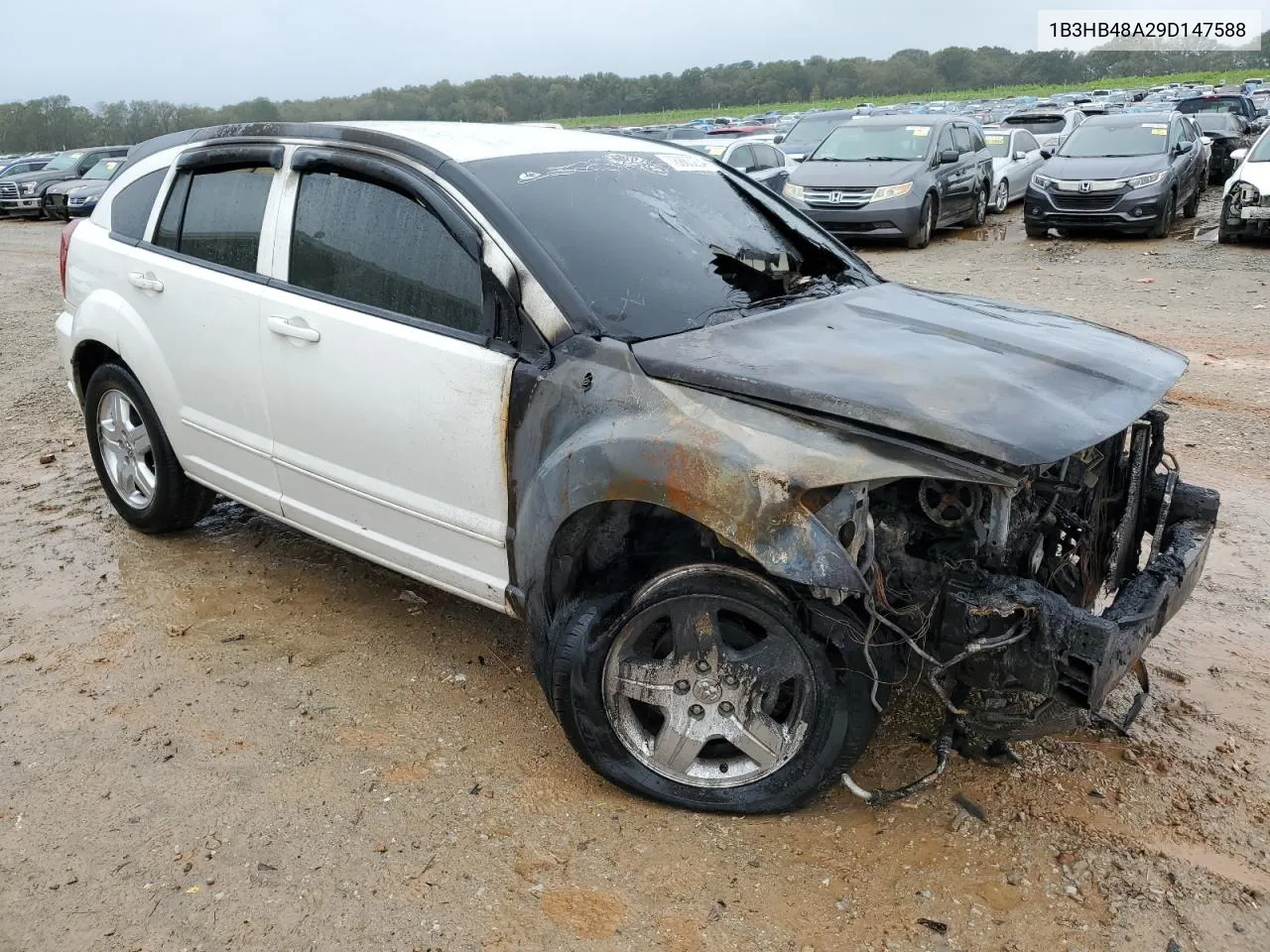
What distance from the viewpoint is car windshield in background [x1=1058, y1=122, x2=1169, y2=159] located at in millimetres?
14391

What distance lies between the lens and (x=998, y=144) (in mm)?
18469

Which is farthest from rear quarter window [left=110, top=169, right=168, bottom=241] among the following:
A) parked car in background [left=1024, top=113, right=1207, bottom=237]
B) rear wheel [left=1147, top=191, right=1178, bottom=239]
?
rear wheel [left=1147, top=191, right=1178, bottom=239]

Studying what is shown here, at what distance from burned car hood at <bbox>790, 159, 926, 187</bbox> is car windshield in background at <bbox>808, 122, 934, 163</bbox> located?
236 mm

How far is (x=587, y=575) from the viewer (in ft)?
10.5

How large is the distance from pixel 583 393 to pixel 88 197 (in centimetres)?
2114

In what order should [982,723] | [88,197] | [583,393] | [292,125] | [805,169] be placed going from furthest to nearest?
[88,197] < [805,169] < [292,125] < [583,393] < [982,723]

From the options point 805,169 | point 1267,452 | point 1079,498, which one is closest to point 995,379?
point 1079,498

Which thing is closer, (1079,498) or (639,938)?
(639,938)

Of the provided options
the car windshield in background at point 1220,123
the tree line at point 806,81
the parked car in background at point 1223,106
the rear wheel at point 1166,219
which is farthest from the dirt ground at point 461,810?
the tree line at point 806,81

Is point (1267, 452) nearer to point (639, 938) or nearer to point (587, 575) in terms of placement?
point (587, 575)

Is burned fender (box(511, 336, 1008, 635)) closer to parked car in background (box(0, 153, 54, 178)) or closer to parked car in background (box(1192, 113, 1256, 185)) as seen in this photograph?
parked car in background (box(1192, 113, 1256, 185))

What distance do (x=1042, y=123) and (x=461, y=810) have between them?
22664 mm

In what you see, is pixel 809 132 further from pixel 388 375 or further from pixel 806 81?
pixel 806 81

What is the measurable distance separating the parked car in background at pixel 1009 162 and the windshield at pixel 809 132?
10.3 feet
